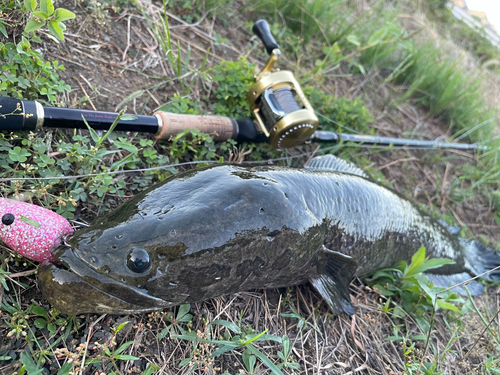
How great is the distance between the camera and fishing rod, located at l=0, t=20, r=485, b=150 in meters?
2.12

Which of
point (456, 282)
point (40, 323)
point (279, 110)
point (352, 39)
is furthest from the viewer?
point (352, 39)

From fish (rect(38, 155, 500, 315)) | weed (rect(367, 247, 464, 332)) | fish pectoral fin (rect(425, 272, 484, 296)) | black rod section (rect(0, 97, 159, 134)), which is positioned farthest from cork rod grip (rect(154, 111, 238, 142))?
fish pectoral fin (rect(425, 272, 484, 296))

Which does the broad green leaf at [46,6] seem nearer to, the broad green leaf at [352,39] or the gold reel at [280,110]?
the gold reel at [280,110]

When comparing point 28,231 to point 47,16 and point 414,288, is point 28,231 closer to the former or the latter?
point 47,16

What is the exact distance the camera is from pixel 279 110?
2938mm

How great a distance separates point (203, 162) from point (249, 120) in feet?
2.30

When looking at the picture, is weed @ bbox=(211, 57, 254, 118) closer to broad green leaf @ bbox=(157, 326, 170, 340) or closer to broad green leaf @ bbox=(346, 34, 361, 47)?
broad green leaf @ bbox=(346, 34, 361, 47)

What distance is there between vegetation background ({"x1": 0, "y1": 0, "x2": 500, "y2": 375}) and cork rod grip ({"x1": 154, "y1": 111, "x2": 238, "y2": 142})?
78 mm

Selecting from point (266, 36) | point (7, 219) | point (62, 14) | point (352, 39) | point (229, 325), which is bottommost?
point (229, 325)

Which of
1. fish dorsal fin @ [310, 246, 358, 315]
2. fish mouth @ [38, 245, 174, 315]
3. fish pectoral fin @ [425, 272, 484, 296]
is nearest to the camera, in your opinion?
fish mouth @ [38, 245, 174, 315]

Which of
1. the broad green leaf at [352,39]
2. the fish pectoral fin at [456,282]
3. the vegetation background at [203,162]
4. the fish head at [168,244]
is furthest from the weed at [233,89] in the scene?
the fish pectoral fin at [456,282]

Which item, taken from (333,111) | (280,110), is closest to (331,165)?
(280,110)

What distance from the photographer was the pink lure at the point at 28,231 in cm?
166

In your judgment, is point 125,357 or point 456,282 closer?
point 125,357
